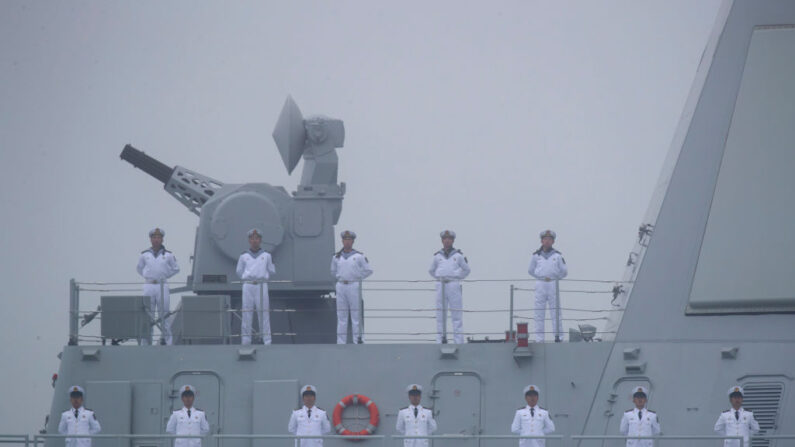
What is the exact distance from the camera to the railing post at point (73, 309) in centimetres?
1559

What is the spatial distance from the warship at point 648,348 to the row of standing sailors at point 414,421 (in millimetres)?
237

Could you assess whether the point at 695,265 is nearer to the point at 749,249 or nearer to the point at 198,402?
the point at 749,249

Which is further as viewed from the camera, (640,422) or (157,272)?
(157,272)

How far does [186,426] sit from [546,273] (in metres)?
4.20

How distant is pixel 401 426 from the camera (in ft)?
47.1

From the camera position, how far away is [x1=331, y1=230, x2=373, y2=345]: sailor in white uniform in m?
16.2

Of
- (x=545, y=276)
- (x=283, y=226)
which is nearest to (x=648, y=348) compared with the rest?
(x=545, y=276)

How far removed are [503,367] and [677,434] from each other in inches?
75.2

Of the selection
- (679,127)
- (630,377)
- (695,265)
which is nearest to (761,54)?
(679,127)

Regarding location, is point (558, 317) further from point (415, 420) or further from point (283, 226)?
point (283, 226)

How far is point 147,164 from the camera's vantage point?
18812 mm

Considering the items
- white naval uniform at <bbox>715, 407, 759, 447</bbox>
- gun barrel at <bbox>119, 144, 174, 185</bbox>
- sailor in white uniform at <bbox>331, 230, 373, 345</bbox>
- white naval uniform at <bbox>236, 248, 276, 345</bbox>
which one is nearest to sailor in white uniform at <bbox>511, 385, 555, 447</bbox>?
white naval uniform at <bbox>715, 407, 759, 447</bbox>

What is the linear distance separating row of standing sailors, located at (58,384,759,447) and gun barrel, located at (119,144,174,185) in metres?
4.36

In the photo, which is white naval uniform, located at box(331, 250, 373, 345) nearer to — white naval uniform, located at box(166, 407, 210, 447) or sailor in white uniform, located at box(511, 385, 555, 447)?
white naval uniform, located at box(166, 407, 210, 447)
